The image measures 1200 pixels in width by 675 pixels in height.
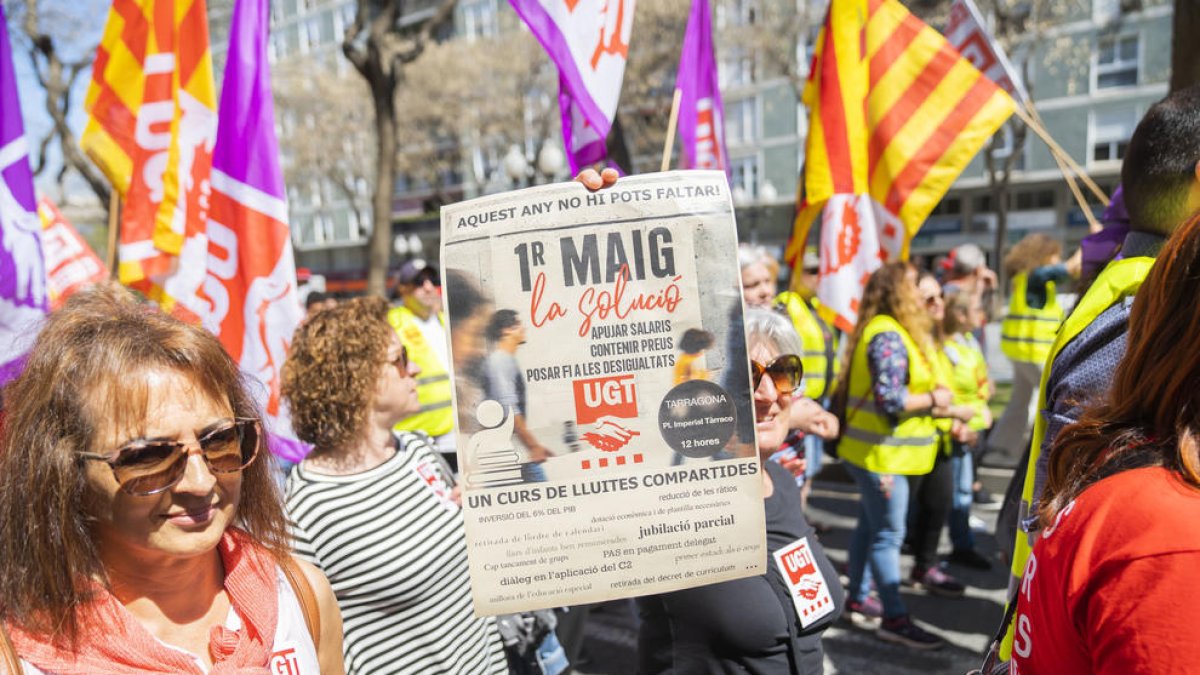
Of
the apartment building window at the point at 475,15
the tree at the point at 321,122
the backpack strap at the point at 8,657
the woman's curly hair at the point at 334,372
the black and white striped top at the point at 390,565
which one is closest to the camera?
the backpack strap at the point at 8,657

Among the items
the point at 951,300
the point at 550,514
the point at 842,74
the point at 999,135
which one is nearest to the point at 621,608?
the point at 951,300

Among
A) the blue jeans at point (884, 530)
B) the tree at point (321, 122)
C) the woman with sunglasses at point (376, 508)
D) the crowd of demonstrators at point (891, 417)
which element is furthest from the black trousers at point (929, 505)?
the tree at point (321, 122)

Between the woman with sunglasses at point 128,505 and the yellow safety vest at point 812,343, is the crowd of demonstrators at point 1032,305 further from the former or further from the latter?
the woman with sunglasses at point 128,505

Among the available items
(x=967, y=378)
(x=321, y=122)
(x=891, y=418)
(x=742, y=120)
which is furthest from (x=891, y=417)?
(x=742, y=120)

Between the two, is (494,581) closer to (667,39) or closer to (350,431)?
(350,431)

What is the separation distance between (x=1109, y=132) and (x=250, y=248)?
29.3 m

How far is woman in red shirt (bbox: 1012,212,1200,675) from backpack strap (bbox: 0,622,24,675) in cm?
142

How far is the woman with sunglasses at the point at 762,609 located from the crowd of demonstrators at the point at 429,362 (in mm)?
2393

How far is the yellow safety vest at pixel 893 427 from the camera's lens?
12.3ft

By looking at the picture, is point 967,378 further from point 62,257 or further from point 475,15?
point 475,15

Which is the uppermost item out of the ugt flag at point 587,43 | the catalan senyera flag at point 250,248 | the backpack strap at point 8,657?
the ugt flag at point 587,43

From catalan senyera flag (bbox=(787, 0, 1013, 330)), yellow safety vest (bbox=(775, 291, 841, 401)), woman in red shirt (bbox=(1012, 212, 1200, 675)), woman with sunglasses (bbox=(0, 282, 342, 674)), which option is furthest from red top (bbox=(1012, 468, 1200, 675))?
yellow safety vest (bbox=(775, 291, 841, 401))

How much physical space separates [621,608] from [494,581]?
329cm

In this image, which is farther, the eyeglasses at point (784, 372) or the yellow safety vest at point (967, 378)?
the yellow safety vest at point (967, 378)
